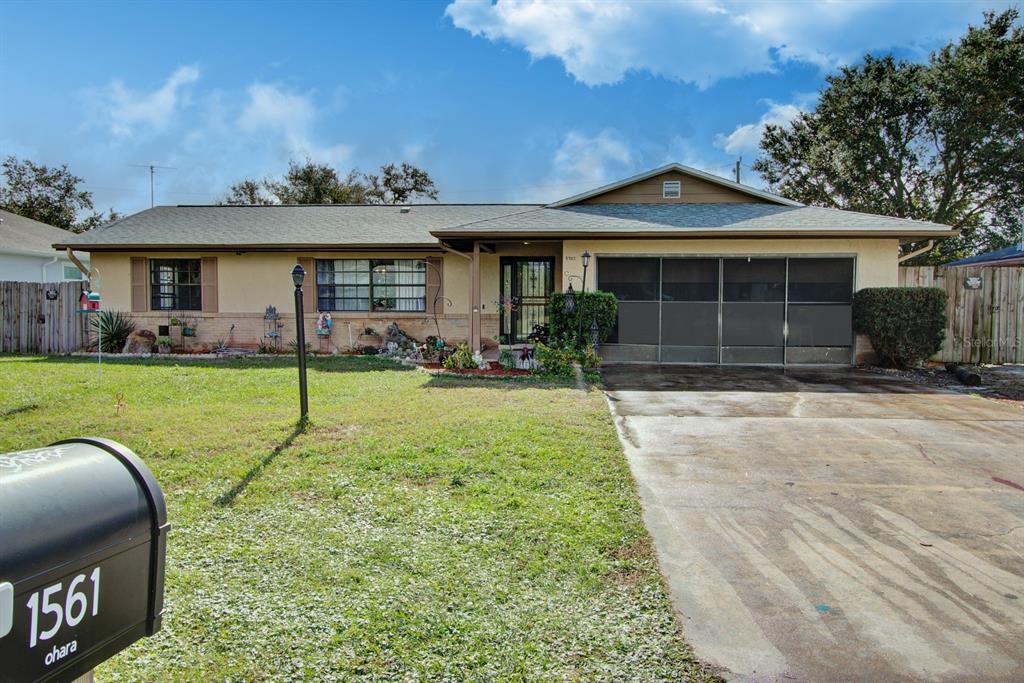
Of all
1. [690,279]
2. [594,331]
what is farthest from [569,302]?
[690,279]

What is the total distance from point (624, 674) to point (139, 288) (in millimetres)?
16038

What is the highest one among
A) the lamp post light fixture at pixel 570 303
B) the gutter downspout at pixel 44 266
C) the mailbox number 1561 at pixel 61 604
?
the gutter downspout at pixel 44 266

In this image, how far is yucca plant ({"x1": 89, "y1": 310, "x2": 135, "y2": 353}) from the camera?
48.0 feet

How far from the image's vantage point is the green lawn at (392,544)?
2.65m

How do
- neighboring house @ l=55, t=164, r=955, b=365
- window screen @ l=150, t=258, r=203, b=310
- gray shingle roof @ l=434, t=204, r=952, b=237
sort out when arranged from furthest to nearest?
1. window screen @ l=150, t=258, r=203, b=310
2. neighboring house @ l=55, t=164, r=955, b=365
3. gray shingle roof @ l=434, t=204, r=952, b=237

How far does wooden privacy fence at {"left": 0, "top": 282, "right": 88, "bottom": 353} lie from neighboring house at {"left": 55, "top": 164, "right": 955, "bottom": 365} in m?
0.81

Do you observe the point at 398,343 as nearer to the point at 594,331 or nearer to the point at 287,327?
the point at 287,327

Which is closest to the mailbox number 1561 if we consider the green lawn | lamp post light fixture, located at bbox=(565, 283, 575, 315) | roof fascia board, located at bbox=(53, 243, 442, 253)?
the green lawn

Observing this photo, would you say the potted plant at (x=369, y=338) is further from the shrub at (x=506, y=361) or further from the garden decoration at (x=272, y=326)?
the shrub at (x=506, y=361)

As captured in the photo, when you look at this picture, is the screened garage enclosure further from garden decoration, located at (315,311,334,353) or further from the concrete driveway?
garden decoration, located at (315,311,334,353)

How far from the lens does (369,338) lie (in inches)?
586

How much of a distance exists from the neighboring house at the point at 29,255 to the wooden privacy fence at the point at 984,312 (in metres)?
23.3

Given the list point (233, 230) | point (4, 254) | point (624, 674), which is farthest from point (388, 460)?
point (4, 254)

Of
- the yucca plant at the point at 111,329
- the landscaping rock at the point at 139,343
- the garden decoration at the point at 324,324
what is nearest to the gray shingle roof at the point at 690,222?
the garden decoration at the point at 324,324
